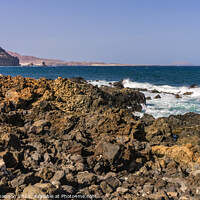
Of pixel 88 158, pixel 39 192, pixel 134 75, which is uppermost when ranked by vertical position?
pixel 134 75

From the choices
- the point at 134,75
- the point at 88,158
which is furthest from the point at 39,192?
the point at 134,75

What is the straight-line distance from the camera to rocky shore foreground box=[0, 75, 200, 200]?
396cm

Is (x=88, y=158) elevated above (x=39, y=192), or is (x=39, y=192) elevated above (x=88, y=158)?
(x=39, y=192)

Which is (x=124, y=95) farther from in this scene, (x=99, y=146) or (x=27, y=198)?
(x=27, y=198)

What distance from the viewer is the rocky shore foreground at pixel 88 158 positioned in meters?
3.96

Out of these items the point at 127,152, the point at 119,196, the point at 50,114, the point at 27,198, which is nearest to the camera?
the point at 27,198

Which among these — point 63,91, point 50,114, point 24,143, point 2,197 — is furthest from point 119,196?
point 63,91

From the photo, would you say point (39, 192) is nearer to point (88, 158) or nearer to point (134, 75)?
point (88, 158)

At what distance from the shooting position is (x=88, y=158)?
550cm

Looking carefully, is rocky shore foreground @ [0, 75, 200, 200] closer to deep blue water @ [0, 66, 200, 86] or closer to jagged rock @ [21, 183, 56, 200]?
jagged rock @ [21, 183, 56, 200]

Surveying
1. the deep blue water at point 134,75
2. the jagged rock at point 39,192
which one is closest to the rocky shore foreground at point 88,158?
the jagged rock at point 39,192

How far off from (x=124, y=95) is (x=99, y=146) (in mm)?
14183

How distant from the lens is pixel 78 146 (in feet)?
19.2

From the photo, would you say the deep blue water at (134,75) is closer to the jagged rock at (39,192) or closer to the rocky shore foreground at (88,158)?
the rocky shore foreground at (88,158)
